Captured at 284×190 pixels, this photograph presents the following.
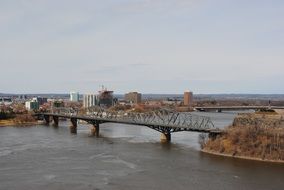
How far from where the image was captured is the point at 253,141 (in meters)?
37.1

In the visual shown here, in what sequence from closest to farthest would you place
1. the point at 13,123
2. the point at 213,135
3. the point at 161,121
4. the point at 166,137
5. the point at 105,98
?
the point at 213,135 < the point at 166,137 < the point at 161,121 < the point at 13,123 < the point at 105,98

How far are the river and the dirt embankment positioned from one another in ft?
4.77

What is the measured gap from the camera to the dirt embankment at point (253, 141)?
117 ft

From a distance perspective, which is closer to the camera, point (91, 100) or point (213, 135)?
point (213, 135)

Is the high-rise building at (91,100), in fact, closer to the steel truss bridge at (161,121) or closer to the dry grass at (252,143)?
the steel truss bridge at (161,121)

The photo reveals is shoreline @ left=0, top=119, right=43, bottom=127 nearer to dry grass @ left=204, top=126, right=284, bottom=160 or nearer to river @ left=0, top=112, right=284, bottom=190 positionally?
river @ left=0, top=112, right=284, bottom=190

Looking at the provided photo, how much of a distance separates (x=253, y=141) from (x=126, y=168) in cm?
1055

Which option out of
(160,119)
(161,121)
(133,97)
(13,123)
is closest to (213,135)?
(160,119)

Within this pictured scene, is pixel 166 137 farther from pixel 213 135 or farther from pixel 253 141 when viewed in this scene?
pixel 253 141

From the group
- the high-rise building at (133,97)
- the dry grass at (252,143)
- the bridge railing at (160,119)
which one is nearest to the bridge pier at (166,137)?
the bridge railing at (160,119)

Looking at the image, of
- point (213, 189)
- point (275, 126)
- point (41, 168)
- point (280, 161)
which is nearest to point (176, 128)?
point (275, 126)

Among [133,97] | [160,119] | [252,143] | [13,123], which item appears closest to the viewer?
[252,143]

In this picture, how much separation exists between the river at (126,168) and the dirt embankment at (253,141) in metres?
1.46

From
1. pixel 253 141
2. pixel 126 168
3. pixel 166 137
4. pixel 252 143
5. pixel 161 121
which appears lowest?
pixel 126 168
